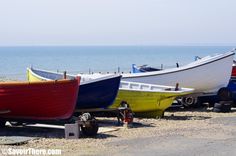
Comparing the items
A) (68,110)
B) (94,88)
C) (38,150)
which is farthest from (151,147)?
(94,88)

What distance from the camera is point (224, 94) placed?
21016 mm

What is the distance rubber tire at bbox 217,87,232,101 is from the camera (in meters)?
20.9

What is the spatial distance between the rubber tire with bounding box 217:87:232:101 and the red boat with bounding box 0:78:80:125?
8.01 meters

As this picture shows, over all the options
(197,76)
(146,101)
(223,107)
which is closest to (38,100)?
(146,101)

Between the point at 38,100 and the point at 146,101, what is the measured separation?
470 cm

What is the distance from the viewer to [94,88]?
54.0 feet

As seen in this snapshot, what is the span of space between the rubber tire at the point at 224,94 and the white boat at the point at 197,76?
281mm

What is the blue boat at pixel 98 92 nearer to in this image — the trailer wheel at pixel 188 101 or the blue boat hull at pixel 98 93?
the blue boat hull at pixel 98 93

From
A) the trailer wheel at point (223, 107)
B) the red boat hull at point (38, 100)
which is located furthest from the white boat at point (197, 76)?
the red boat hull at point (38, 100)

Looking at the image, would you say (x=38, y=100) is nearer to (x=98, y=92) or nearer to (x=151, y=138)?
(x=98, y=92)

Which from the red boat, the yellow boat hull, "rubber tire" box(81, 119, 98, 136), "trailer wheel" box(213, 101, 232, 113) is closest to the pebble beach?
"rubber tire" box(81, 119, 98, 136)

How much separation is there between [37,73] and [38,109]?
7063 mm

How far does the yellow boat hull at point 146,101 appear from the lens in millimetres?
17734

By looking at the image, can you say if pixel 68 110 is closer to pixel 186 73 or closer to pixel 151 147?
pixel 151 147
